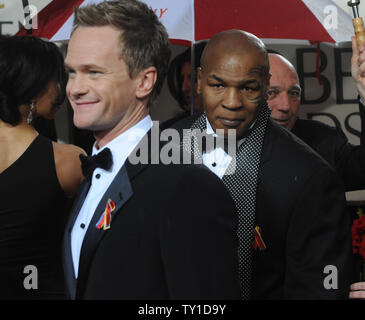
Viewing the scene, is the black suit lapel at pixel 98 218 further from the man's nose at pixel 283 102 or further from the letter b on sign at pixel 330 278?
the man's nose at pixel 283 102

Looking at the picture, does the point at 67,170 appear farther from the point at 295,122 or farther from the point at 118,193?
the point at 295,122

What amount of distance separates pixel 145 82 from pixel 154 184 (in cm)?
37

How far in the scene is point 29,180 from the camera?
240 cm

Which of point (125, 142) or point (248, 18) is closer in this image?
point (125, 142)

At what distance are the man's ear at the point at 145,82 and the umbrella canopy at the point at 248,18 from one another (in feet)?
5.93

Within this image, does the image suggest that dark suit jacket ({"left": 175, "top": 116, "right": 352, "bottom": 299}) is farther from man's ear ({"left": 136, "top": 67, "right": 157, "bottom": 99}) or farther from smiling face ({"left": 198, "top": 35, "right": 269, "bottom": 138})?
man's ear ({"left": 136, "top": 67, "right": 157, "bottom": 99})

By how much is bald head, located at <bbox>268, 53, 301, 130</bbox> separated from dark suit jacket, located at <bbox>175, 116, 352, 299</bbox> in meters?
0.98

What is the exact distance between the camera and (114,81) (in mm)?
1751

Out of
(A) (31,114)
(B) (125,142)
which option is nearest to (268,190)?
(B) (125,142)

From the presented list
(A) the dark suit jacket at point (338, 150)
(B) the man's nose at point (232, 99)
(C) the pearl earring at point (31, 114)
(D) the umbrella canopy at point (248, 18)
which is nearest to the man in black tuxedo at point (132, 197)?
(B) the man's nose at point (232, 99)

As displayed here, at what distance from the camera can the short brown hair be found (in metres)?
1.78

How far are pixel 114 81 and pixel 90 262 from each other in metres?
0.56

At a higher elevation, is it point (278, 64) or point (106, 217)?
point (278, 64)
